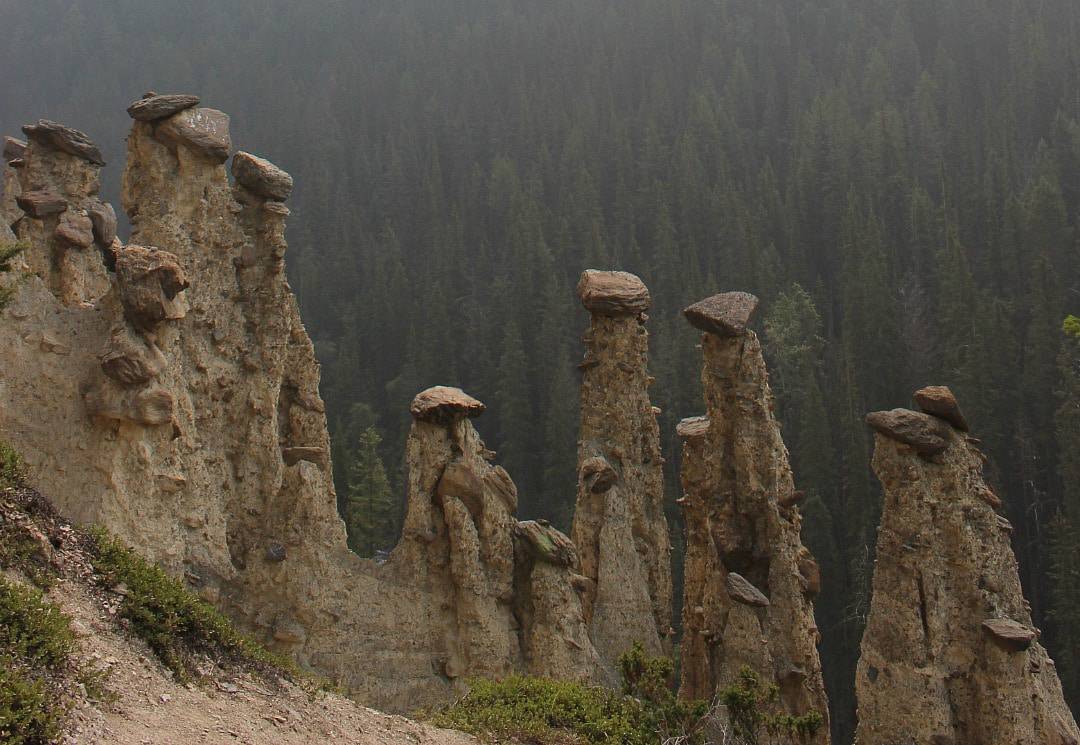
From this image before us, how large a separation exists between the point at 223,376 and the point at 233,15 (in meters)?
164

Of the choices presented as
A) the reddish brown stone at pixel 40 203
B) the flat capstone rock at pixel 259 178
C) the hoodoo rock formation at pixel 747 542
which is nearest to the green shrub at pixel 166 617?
the flat capstone rock at pixel 259 178

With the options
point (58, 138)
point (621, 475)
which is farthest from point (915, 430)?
point (58, 138)

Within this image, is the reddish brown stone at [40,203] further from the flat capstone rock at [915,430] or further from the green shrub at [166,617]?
the flat capstone rock at [915,430]

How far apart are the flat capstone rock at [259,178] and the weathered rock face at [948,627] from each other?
10090 millimetres

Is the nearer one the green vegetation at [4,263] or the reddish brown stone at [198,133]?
the green vegetation at [4,263]

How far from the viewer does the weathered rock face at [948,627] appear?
15.1m

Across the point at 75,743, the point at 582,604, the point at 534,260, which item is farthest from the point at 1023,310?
the point at 75,743

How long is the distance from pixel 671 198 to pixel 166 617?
88282 mm

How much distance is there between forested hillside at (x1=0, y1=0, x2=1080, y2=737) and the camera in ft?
172

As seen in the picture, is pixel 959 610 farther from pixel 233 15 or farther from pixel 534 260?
pixel 233 15

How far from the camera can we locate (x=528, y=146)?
116 meters

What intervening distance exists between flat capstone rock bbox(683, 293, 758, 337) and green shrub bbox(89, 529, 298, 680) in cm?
927

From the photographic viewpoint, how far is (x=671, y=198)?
316ft

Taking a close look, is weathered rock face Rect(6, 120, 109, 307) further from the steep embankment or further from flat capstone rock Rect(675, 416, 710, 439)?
flat capstone rock Rect(675, 416, 710, 439)
